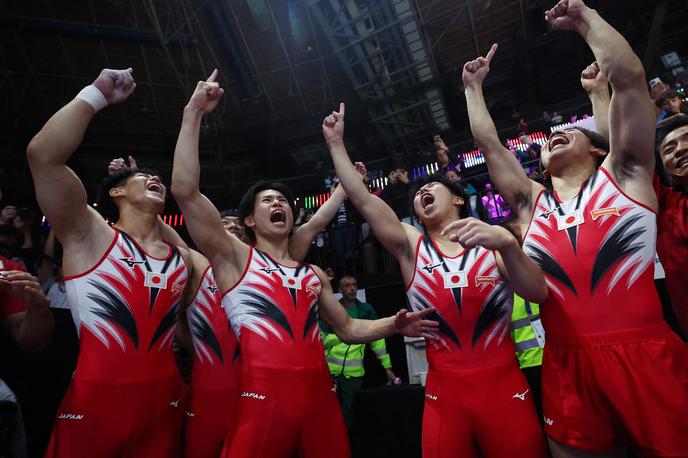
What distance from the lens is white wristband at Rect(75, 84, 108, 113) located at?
7.66ft

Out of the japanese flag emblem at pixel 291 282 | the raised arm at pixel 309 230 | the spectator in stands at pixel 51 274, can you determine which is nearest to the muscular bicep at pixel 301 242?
the raised arm at pixel 309 230

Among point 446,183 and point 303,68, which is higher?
point 303,68

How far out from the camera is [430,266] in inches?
102

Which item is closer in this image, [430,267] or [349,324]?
[430,267]

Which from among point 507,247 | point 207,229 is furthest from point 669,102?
point 207,229

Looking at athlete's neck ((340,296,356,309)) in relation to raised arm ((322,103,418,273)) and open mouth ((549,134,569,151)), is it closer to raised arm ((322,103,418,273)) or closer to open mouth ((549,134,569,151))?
raised arm ((322,103,418,273))

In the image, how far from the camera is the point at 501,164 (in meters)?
2.62

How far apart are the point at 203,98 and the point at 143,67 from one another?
12125mm

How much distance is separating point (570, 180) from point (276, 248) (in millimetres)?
2005

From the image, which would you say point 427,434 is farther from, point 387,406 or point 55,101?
point 55,101

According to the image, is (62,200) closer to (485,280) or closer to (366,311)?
(485,280)

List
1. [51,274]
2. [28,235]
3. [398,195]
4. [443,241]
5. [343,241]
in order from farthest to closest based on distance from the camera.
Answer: [398,195], [343,241], [28,235], [51,274], [443,241]

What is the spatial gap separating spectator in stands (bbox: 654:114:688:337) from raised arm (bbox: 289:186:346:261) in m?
2.16

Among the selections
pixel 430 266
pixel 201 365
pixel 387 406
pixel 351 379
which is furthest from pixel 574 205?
pixel 351 379
